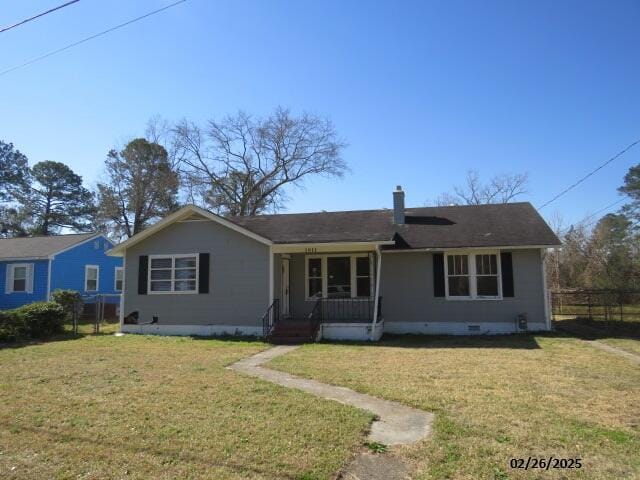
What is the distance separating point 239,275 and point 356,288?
12.4 feet

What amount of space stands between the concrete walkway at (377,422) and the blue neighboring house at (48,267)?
16.2m

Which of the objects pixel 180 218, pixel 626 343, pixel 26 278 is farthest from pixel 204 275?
pixel 26 278

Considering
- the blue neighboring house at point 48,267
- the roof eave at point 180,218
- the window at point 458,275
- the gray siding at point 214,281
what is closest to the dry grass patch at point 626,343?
the window at point 458,275

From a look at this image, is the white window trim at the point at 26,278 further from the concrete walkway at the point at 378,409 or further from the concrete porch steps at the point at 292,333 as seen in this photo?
the concrete walkway at the point at 378,409

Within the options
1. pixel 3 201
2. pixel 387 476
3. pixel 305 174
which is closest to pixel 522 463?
pixel 387 476

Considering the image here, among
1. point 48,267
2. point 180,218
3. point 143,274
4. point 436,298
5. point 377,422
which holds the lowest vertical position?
point 377,422

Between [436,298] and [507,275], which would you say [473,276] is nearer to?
[507,275]

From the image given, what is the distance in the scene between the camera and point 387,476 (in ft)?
13.6

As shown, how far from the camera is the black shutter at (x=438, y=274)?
49.5 ft

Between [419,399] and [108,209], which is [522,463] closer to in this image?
[419,399]

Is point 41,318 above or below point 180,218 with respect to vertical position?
below

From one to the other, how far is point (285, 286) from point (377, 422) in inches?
411

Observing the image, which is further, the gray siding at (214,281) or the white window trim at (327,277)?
the white window trim at (327,277)

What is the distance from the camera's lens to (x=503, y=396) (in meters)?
6.74
